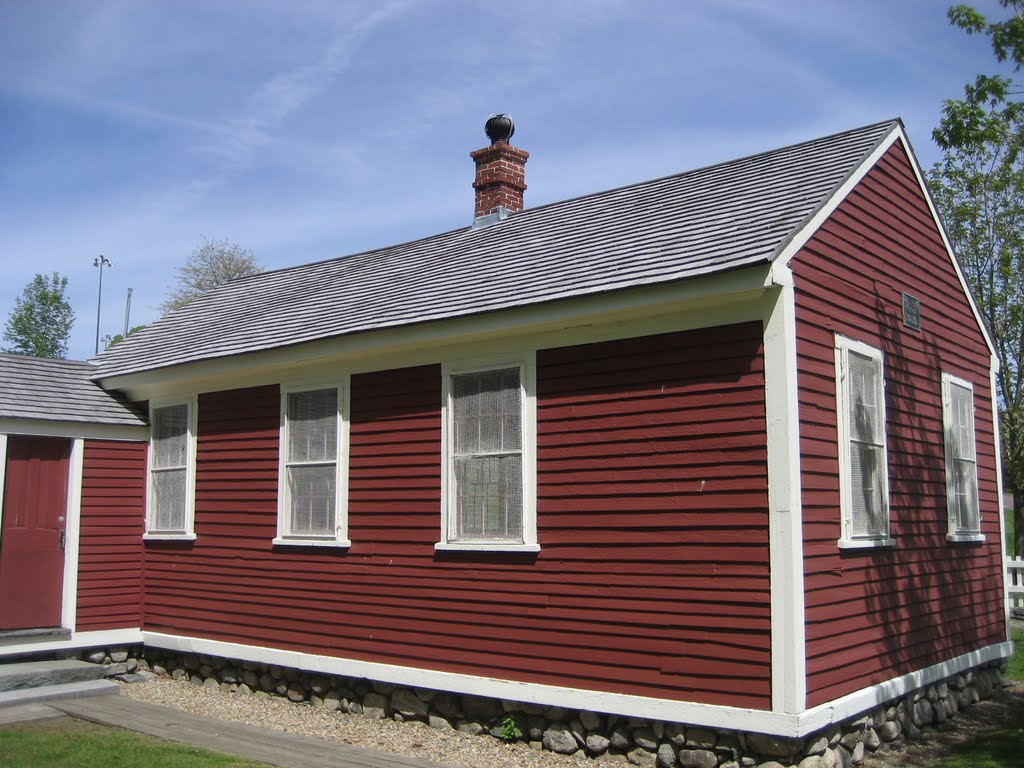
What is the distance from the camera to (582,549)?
8.38 meters

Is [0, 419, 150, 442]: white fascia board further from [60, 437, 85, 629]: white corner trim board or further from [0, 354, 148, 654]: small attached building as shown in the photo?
[60, 437, 85, 629]: white corner trim board

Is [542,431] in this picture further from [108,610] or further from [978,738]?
[108,610]

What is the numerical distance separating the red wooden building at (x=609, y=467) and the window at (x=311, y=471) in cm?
3

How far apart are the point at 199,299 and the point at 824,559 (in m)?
11.5

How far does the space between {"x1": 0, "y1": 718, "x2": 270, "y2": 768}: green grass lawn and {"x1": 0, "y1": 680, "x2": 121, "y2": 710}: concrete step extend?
1.19 m

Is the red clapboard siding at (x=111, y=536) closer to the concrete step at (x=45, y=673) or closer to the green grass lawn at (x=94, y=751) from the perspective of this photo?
the concrete step at (x=45, y=673)

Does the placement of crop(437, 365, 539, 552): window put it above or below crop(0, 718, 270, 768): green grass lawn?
above

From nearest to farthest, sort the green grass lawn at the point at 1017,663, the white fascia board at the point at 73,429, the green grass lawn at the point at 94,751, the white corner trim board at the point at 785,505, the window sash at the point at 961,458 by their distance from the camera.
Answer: the white corner trim board at the point at 785,505 < the green grass lawn at the point at 94,751 < the window sash at the point at 961,458 < the white fascia board at the point at 73,429 < the green grass lawn at the point at 1017,663

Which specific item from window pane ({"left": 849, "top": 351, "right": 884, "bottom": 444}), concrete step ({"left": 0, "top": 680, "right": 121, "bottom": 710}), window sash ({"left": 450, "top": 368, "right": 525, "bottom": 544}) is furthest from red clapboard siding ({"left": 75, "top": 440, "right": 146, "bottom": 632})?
window pane ({"left": 849, "top": 351, "right": 884, "bottom": 444})

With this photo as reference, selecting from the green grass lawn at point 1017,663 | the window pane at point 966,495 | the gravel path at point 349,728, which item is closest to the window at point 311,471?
the gravel path at point 349,728

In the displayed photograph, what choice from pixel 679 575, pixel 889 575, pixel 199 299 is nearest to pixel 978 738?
pixel 889 575

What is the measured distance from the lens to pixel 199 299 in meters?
16.0

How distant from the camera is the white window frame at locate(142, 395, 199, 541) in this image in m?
12.2

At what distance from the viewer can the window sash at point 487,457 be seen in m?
8.98
